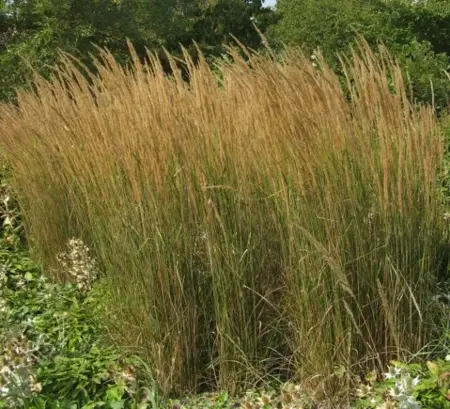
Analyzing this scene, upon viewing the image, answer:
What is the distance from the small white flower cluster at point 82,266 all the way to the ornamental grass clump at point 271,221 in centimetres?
80

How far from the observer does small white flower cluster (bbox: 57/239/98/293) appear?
3602 millimetres

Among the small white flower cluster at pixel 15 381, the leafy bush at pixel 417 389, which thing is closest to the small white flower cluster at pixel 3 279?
the small white flower cluster at pixel 15 381

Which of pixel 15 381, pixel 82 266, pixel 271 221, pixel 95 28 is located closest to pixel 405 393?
pixel 271 221

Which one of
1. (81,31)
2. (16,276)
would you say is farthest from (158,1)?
(16,276)

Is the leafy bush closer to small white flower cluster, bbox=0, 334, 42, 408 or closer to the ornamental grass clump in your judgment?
the ornamental grass clump

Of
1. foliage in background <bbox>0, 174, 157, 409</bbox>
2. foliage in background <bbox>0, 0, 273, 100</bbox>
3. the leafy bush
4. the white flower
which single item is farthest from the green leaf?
foliage in background <bbox>0, 0, 273, 100</bbox>

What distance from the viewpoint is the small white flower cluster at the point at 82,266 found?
360 centimetres

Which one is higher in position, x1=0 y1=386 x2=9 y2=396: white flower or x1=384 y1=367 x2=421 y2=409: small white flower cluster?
x1=0 y1=386 x2=9 y2=396: white flower

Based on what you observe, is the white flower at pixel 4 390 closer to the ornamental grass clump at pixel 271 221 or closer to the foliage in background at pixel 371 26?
the ornamental grass clump at pixel 271 221

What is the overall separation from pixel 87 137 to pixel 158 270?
84cm

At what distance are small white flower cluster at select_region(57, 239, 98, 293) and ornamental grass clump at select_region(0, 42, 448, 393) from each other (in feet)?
2.62

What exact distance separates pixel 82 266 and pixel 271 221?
134 centimetres

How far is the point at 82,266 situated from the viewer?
362 cm

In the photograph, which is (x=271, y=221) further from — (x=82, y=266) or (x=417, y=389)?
(x=82, y=266)
